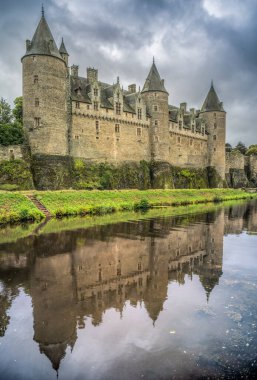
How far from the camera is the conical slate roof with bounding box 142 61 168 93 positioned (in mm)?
46344

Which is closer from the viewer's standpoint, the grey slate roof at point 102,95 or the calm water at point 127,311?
the calm water at point 127,311

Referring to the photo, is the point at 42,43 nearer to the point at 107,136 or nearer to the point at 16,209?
the point at 107,136

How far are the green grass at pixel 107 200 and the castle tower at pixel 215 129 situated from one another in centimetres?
1606

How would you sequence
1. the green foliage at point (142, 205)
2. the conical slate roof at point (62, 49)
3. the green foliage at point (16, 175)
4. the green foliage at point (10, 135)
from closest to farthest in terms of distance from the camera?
the green foliage at point (16, 175) → the green foliage at point (142, 205) → the green foliage at point (10, 135) → the conical slate roof at point (62, 49)

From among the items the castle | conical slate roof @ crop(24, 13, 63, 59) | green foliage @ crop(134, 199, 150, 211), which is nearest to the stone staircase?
the castle

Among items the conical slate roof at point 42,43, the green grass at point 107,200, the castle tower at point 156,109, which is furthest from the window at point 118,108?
the green grass at point 107,200

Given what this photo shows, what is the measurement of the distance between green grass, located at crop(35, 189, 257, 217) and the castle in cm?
601

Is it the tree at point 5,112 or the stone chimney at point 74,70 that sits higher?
the stone chimney at point 74,70

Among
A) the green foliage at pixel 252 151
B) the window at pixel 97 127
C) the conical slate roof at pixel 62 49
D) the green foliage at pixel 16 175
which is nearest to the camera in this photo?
the green foliage at pixel 16 175

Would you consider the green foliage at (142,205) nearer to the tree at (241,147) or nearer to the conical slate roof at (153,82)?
the conical slate roof at (153,82)

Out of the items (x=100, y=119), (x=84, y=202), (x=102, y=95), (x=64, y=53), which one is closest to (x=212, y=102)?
(x=102, y=95)

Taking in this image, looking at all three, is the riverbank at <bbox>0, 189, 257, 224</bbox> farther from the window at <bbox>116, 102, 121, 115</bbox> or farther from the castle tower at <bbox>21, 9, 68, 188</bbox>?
the window at <bbox>116, 102, 121, 115</bbox>

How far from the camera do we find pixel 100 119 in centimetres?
4016

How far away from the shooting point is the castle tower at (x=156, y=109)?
1822 inches
